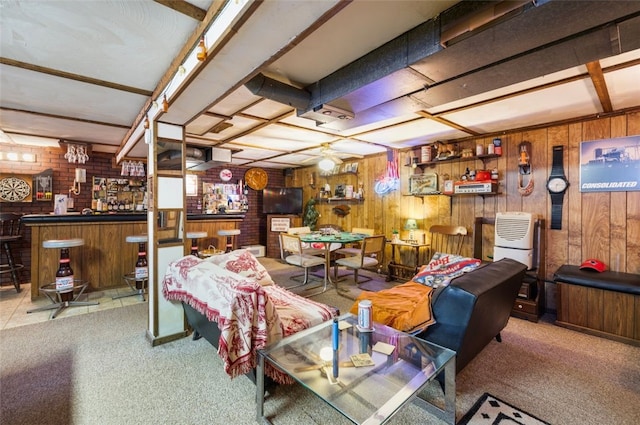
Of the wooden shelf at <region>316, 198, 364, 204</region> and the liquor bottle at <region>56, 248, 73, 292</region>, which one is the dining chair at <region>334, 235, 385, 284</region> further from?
the liquor bottle at <region>56, 248, 73, 292</region>

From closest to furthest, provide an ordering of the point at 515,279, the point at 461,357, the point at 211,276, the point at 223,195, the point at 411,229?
1. the point at 461,357
2. the point at 211,276
3. the point at 515,279
4. the point at 411,229
5. the point at 223,195

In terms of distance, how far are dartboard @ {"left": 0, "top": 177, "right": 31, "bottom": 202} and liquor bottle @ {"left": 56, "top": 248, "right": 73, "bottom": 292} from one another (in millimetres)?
2256

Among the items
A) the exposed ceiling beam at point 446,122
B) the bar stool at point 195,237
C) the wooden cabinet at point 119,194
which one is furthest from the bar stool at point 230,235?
the exposed ceiling beam at point 446,122

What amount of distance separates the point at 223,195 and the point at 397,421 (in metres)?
6.23

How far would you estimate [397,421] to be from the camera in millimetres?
1704

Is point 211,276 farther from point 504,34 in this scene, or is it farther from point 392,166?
point 392,166

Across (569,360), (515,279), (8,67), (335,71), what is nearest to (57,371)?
(8,67)

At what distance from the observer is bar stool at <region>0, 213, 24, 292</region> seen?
410 centimetres

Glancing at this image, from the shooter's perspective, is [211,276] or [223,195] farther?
[223,195]

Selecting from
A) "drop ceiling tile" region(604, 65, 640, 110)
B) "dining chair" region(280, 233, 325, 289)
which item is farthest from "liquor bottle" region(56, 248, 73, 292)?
"drop ceiling tile" region(604, 65, 640, 110)

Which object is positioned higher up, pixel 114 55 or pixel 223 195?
pixel 114 55

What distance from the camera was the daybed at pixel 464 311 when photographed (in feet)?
5.82

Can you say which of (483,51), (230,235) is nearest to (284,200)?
(230,235)

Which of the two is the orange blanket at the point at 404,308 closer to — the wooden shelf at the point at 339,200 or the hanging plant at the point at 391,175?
the hanging plant at the point at 391,175
